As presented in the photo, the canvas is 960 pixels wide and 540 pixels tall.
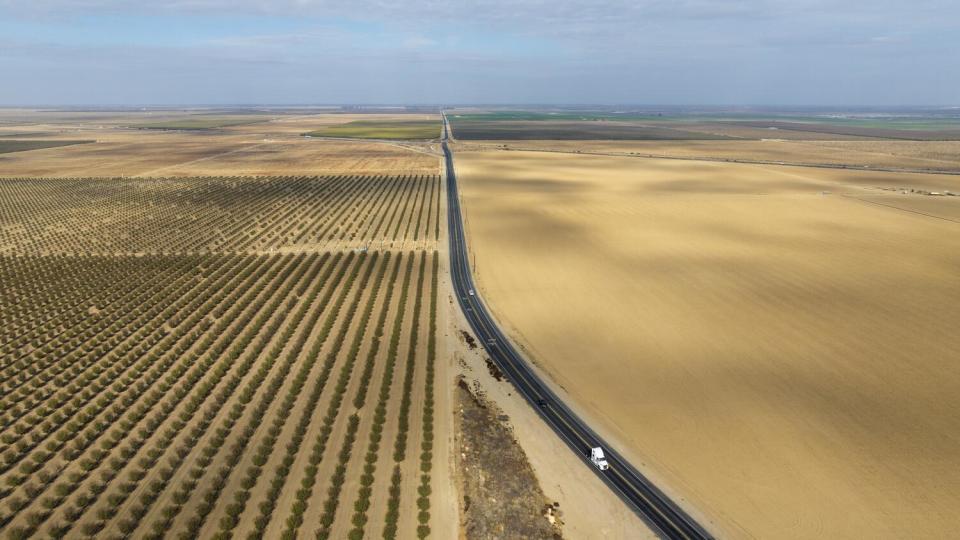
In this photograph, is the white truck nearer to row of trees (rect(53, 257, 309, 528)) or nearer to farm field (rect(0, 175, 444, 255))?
row of trees (rect(53, 257, 309, 528))

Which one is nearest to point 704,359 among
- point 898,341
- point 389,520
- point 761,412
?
point 761,412

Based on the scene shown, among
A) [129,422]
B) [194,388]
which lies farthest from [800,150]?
[129,422]

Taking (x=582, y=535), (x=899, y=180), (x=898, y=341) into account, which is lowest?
(x=582, y=535)

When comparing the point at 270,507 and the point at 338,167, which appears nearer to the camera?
the point at 270,507

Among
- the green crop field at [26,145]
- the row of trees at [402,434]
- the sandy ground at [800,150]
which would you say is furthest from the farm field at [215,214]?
the sandy ground at [800,150]

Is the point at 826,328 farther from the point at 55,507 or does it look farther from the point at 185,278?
the point at 185,278

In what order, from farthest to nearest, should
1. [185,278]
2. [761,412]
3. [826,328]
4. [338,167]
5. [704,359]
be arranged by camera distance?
[338,167] → [185,278] → [826,328] → [704,359] → [761,412]

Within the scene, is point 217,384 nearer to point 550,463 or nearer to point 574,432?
point 550,463
